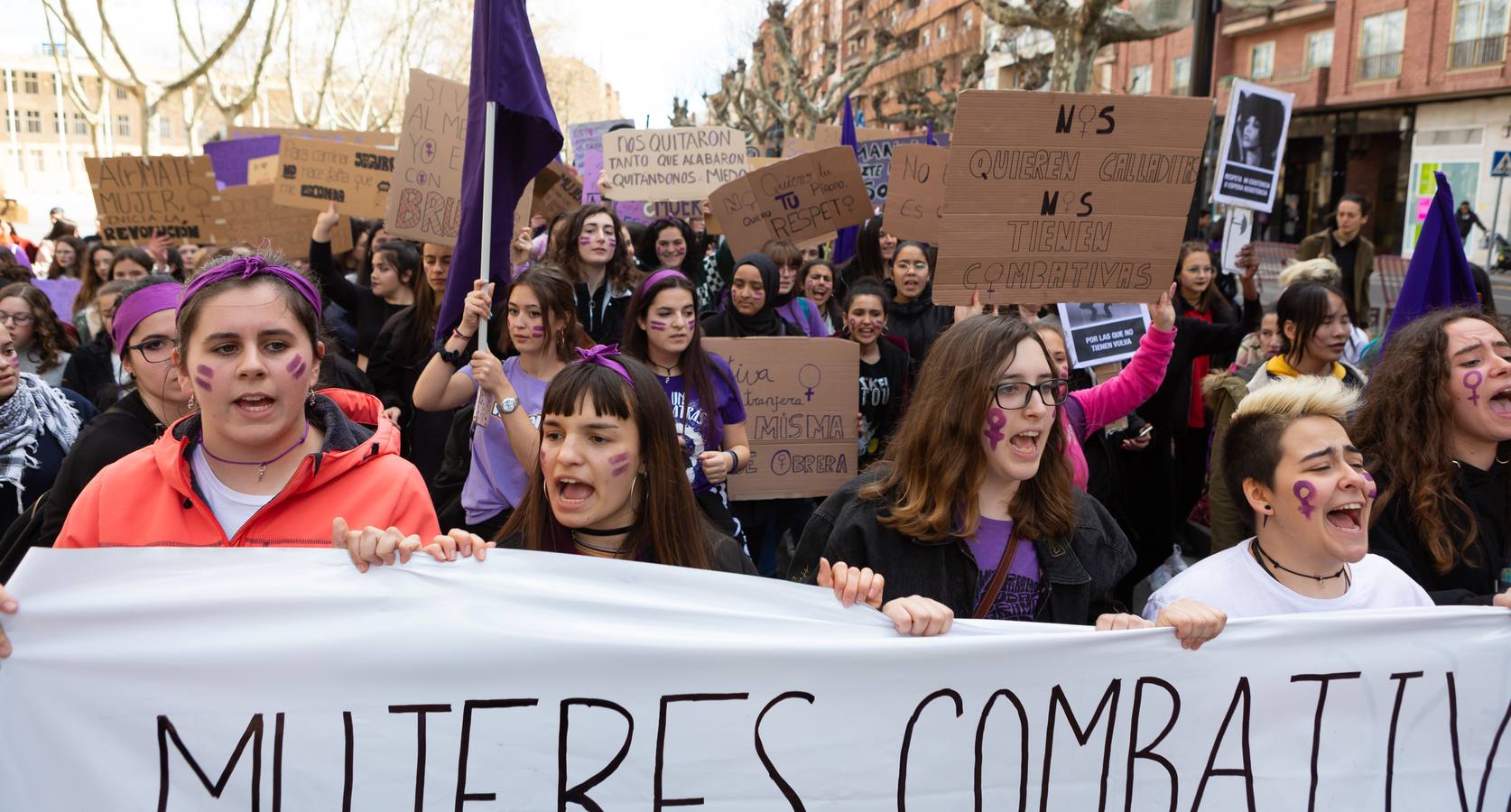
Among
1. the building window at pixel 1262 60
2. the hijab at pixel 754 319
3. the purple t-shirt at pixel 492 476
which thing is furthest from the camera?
the building window at pixel 1262 60

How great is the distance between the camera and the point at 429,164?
5.67 meters

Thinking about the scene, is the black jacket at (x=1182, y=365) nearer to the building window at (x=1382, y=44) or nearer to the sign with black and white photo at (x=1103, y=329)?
the sign with black and white photo at (x=1103, y=329)

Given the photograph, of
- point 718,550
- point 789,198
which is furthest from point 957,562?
point 789,198

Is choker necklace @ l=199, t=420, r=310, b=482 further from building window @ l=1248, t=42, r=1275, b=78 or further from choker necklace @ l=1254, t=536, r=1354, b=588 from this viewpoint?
building window @ l=1248, t=42, r=1275, b=78

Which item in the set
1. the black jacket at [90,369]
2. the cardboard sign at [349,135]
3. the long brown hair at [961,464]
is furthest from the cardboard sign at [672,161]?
the long brown hair at [961,464]

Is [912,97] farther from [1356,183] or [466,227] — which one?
[466,227]

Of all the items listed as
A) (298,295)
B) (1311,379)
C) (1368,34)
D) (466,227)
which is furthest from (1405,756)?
(1368,34)

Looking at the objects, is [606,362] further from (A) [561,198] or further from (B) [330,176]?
(A) [561,198]

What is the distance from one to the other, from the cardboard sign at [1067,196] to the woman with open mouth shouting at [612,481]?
5.60 feet

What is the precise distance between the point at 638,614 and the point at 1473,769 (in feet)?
6.03

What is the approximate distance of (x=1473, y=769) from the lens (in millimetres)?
2506

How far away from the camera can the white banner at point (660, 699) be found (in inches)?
86.2

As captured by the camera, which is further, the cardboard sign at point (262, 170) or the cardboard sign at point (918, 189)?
the cardboard sign at point (262, 170)

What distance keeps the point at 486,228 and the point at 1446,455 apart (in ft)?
9.54
